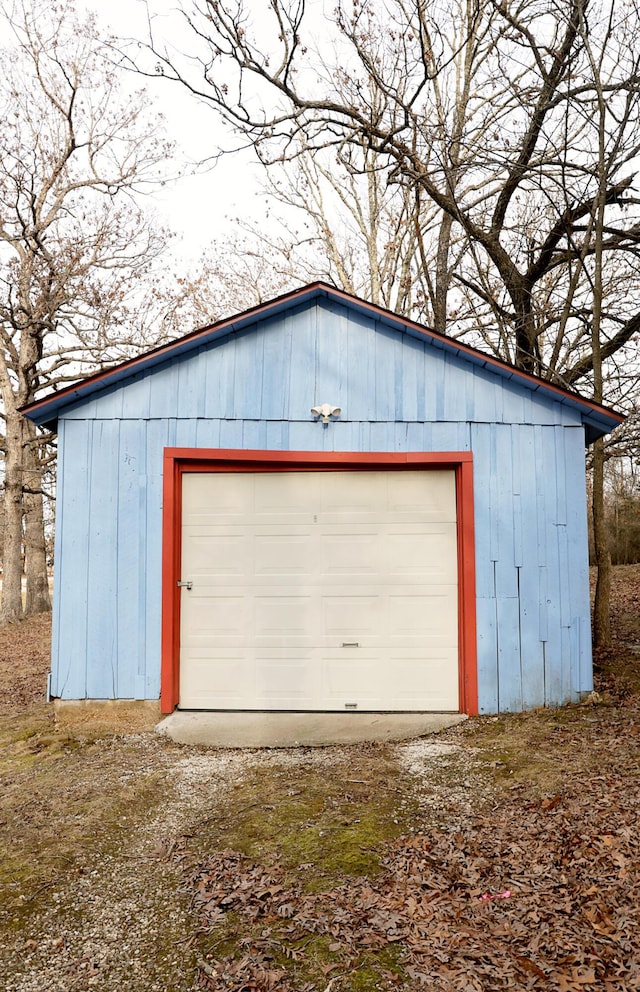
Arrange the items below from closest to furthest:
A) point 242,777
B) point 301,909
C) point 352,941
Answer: point 352,941, point 301,909, point 242,777

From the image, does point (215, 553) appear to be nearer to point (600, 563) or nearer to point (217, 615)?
point (217, 615)

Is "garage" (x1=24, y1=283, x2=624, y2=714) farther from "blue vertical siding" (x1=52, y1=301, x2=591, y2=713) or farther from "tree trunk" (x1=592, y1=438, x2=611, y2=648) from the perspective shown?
"tree trunk" (x1=592, y1=438, x2=611, y2=648)

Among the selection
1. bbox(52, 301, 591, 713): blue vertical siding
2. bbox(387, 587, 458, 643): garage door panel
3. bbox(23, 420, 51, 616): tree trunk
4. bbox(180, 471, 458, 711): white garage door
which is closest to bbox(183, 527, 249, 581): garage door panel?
bbox(180, 471, 458, 711): white garage door

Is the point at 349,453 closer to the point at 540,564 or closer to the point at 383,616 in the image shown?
A: the point at 383,616

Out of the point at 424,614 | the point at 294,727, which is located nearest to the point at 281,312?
the point at 424,614

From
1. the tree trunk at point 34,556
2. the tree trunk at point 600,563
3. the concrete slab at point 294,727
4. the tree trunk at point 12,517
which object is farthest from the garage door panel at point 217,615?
the tree trunk at point 34,556

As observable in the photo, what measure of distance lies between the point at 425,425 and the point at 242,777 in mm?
3614

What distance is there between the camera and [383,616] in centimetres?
674

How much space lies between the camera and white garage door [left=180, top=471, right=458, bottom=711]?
263 inches

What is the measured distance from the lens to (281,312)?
683cm

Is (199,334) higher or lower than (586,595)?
higher

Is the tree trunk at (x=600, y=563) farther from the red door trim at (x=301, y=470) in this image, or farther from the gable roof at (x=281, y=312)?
the red door trim at (x=301, y=470)

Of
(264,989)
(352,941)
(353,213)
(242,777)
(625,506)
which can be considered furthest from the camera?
(625,506)

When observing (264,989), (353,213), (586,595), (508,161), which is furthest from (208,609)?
(353,213)
